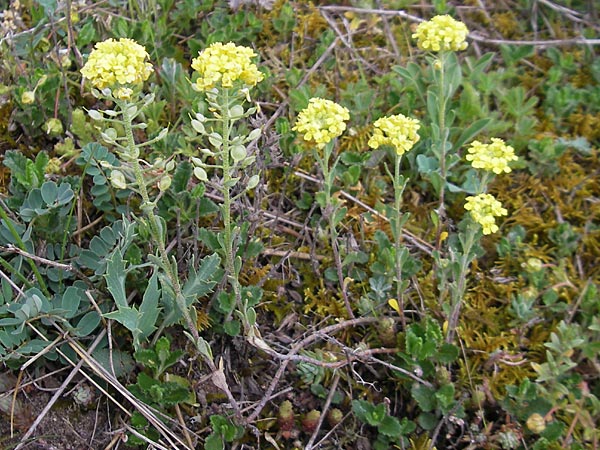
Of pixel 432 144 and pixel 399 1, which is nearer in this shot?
pixel 432 144

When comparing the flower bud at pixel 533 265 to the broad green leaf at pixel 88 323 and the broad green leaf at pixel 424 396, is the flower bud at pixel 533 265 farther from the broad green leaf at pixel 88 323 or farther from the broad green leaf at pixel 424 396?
the broad green leaf at pixel 88 323

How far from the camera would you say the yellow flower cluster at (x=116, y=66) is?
63.6 inches

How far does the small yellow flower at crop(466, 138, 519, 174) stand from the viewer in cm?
221

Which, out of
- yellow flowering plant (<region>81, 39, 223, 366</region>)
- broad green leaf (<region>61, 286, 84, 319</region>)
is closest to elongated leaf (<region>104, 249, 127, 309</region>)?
yellow flowering plant (<region>81, 39, 223, 366</region>)

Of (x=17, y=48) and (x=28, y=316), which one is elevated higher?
(x=17, y=48)

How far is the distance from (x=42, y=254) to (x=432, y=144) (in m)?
1.64

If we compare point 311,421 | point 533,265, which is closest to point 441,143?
point 533,265

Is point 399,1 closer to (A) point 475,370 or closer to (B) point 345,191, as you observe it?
(B) point 345,191

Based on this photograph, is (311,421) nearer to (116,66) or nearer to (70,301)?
(70,301)

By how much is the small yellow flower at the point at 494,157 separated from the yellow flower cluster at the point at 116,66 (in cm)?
120

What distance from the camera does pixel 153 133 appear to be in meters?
2.49

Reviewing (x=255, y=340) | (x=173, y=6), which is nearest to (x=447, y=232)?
(x=255, y=340)

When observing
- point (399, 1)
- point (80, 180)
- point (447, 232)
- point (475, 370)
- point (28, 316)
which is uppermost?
point (399, 1)

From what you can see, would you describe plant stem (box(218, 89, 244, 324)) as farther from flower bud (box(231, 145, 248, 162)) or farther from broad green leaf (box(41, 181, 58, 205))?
broad green leaf (box(41, 181, 58, 205))
